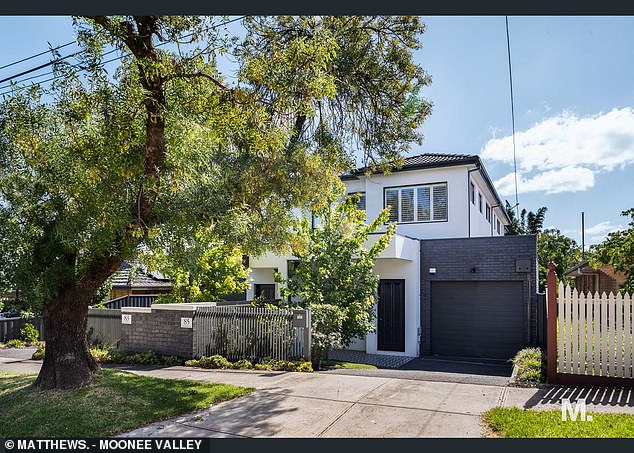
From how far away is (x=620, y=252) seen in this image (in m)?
12.7

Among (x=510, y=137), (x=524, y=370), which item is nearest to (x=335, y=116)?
(x=524, y=370)

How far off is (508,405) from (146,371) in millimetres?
7904

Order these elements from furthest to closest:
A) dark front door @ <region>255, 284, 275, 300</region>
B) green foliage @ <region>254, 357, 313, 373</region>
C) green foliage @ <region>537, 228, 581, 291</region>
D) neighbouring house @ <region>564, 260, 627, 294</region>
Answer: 1. green foliage @ <region>537, 228, 581, 291</region>
2. neighbouring house @ <region>564, 260, 627, 294</region>
3. dark front door @ <region>255, 284, 275, 300</region>
4. green foliage @ <region>254, 357, 313, 373</region>

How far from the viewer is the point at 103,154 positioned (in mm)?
7504

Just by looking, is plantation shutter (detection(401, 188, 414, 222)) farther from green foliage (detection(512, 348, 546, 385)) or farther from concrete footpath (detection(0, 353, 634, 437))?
concrete footpath (detection(0, 353, 634, 437))

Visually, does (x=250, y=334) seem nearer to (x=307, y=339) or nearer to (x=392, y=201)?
(x=307, y=339)

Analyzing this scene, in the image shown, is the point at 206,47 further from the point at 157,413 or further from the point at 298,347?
the point at 298,347

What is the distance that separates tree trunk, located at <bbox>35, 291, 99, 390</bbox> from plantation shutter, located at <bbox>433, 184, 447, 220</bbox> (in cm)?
1152

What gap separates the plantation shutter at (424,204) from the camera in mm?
16797

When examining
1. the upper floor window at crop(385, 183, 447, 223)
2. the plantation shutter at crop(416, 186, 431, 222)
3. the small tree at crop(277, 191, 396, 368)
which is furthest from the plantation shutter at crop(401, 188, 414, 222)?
the small tree at crop(277, 191, 396, 368)

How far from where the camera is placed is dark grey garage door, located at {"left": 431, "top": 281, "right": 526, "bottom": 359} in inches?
563

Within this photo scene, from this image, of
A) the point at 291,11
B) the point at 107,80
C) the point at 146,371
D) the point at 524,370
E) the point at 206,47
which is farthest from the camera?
the point at 146,371

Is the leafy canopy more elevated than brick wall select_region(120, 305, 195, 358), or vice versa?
the leafy canopy

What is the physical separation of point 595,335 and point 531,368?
4.60 feet
